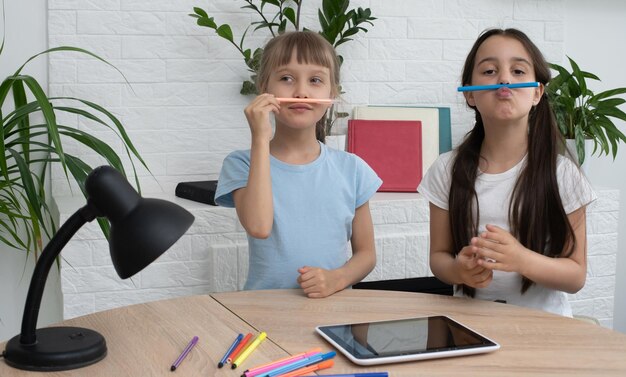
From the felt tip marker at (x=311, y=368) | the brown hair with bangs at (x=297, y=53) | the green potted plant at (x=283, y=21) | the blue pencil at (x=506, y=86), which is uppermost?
the green potted plant at (x=283, y=21)

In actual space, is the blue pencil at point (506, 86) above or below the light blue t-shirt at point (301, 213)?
above

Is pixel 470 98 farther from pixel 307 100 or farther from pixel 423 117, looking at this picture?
pixel 423 117

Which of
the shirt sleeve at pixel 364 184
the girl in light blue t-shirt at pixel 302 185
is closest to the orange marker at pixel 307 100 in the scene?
the girl in light blue t-shirt at pixel 302 185

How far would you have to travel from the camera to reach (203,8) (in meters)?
2.62

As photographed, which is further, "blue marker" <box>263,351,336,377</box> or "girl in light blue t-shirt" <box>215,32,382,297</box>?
"girl in light blue t-shirt" <box>215,32,382,297</box>

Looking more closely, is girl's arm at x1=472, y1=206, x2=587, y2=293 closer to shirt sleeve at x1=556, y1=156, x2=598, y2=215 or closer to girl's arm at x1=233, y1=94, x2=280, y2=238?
shirt sleeve at x1=556, y1=156, x2=598, y2=215

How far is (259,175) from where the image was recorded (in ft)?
5.24

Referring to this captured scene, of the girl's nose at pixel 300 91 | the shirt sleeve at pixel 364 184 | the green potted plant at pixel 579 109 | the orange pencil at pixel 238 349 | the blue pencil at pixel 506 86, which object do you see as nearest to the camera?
the orange pencil at pixel 238 349

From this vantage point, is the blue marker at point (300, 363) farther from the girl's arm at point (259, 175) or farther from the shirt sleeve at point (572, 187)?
the shirt sleeve at point (572, 187)

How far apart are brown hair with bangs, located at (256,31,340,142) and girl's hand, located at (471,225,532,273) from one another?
0.57 metres

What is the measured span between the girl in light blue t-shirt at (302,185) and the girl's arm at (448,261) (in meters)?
0.15

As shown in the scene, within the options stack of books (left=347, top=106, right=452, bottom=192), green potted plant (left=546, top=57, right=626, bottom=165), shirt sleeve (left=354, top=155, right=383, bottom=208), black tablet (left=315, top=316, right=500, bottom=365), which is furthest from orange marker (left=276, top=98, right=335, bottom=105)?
green potted plant (left=546, top=57, right=626, bottom=165)

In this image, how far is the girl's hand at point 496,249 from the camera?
139cm

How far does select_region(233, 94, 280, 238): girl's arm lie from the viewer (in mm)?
1597
